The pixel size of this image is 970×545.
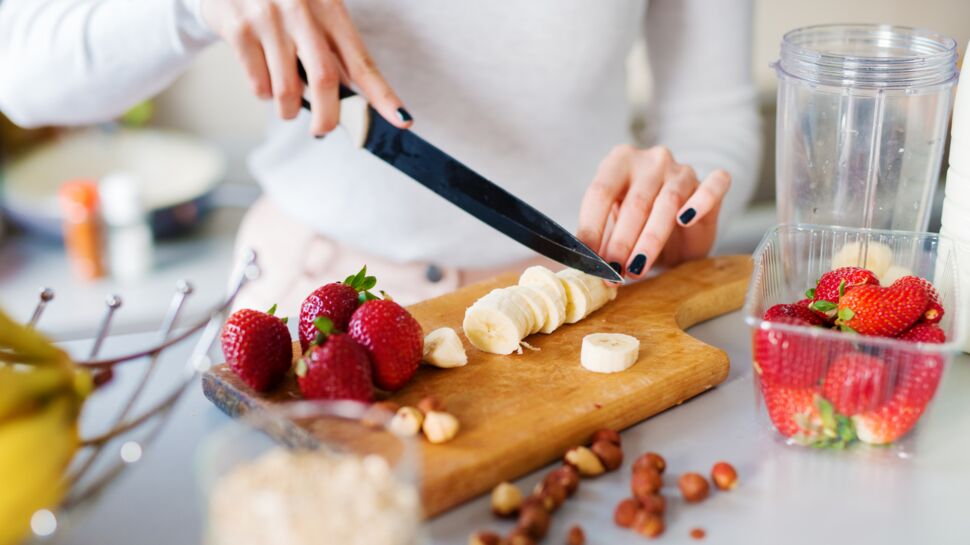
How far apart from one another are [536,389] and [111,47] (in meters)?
0.77

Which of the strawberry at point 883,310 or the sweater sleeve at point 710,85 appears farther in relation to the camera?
the sweater sleeve at point 710,85

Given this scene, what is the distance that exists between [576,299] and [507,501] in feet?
1.20

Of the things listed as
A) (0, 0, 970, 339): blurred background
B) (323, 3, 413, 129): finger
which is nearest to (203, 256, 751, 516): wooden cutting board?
(323, 3, 413, 129): finger

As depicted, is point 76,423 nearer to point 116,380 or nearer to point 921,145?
point 116,380

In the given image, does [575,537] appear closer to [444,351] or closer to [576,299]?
[444,351]

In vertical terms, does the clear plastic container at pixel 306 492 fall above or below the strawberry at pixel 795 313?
above

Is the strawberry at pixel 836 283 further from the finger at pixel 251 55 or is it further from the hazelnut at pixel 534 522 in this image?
the finger at pixel 251 55

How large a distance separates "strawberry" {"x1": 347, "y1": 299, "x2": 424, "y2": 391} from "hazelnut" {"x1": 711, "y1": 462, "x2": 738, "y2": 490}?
31 cm

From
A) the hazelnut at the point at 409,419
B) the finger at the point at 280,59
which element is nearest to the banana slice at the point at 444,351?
the hazelnut at the point at 409,419

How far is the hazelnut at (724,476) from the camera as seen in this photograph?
0.85m

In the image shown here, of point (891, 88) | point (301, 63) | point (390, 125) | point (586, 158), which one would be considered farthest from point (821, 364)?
point (586, 158)

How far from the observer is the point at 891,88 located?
1.11 meters

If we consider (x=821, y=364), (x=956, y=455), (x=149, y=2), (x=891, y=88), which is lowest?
(x=956, y=455)

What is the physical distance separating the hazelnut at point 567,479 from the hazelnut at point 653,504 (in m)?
0.06
